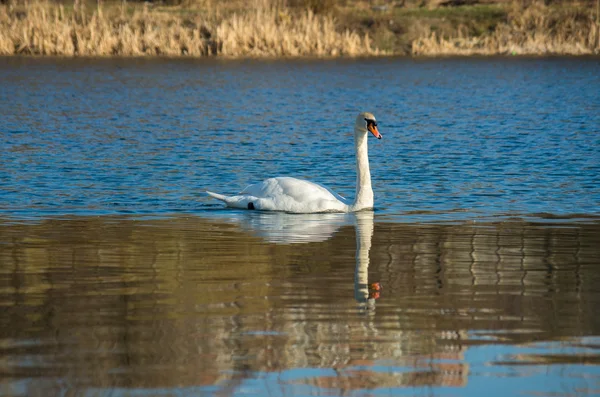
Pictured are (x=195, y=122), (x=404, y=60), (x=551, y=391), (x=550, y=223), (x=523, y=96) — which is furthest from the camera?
(x=404, y=60)

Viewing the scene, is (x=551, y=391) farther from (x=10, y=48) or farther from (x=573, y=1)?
(x=573, y=1)

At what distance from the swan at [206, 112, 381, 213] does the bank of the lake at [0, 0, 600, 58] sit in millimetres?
29508

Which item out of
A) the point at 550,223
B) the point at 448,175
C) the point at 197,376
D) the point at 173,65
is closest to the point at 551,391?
the point at 197,376

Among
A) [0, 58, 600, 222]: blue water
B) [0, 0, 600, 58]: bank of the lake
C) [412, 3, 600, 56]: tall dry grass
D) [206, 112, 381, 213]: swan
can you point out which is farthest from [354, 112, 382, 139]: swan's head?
[412, 3, 600, 56]: tall dry grass

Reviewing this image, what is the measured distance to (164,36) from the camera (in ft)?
139

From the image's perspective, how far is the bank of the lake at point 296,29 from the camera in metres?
40.8

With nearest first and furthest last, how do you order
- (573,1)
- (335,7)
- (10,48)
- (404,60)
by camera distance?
1. (10,48)
2. (404,60)
3. (335,7)
4. (573,1)

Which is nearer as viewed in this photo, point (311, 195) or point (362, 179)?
point (311, 195)

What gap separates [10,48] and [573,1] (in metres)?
29.0

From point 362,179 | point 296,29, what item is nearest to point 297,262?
point 362,179

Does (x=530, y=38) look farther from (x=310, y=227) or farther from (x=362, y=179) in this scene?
(x=310, y=227)

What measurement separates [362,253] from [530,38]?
3996 cm

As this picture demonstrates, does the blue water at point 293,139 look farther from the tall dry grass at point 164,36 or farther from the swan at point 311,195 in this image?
the tall dry grass at point 164,36

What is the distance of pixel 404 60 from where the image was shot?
45.5 m
